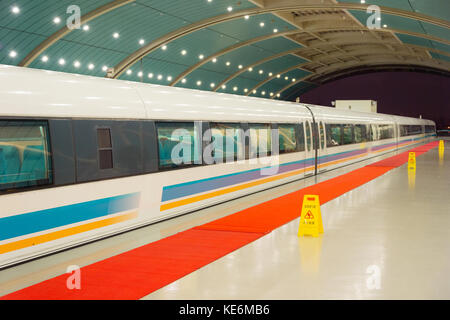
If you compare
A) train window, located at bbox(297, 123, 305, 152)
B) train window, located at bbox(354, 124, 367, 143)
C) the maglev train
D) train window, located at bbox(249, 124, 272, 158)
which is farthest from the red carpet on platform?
train window, located at bbox(354, 124, 367, 143)

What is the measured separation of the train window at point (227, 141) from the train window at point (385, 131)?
63.0 feet

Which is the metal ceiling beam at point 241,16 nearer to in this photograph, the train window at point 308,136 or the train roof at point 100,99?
the train window at point 308,136

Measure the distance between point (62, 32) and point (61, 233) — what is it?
1998 cm

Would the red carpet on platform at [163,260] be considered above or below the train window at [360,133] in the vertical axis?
below

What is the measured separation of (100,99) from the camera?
7316mm

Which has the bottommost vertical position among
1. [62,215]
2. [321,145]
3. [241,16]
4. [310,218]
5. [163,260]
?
[163,260]

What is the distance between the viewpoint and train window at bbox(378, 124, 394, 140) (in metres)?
29.0

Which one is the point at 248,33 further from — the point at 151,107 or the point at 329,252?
the point at 329,252

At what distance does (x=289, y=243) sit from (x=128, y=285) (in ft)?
8.85

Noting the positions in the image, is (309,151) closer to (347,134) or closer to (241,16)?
(347,134)

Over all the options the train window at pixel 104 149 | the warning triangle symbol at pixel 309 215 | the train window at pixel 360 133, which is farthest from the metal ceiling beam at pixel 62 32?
the warning triangle symbol at pixel 309 215

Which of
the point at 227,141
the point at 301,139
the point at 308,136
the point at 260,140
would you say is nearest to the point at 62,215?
the point at 227,141

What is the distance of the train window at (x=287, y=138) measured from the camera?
45.9ft

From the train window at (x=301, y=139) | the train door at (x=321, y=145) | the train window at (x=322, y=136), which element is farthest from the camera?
the train window at (x=322, y=136)
